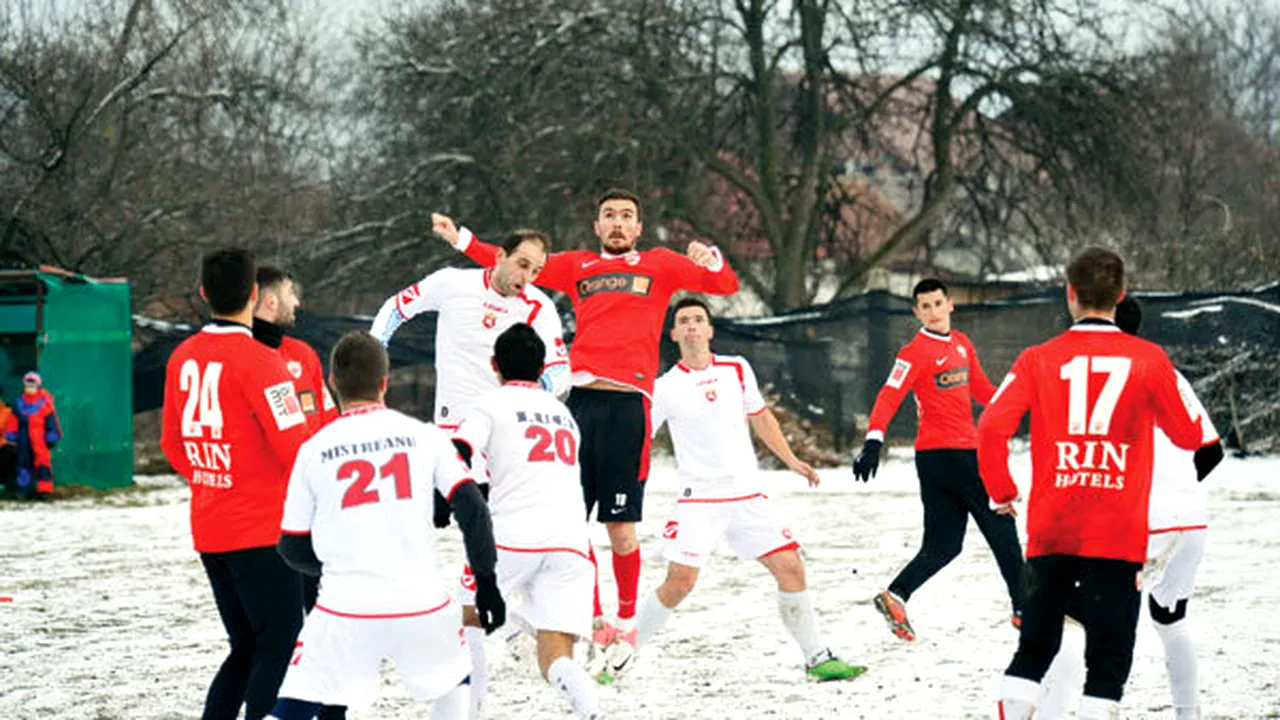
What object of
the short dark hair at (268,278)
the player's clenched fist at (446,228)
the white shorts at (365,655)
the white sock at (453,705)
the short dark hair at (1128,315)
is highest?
the player's clenched fist at (446,228)

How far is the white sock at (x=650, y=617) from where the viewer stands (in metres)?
8.51

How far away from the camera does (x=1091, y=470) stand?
5754mm

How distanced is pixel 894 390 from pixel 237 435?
440 centimetres

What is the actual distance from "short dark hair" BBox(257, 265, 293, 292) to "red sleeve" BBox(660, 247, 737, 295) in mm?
2405

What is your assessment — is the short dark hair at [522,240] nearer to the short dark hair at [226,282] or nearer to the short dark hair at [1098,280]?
the short dark hair at [226,282]

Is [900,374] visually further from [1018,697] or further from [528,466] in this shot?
[1018,697]

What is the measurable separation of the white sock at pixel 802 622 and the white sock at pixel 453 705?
3.03 meters

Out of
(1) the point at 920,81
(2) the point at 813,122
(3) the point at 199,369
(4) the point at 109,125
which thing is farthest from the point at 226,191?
(3) the point at 199,369

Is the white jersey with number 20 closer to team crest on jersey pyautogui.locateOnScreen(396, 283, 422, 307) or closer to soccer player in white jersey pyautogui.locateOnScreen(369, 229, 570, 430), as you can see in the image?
soccer player in white jersey pyautogui.locateOnScreen(369, 229, 570, 430)

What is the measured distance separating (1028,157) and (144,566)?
723 inches

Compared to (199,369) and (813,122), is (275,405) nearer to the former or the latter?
(199,369)

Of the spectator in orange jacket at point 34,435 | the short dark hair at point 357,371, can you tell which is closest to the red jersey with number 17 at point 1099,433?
the short dark hair at point 357,371

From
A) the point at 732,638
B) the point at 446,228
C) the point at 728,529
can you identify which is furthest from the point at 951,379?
the point at 446,228

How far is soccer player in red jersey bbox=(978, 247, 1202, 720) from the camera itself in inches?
224
